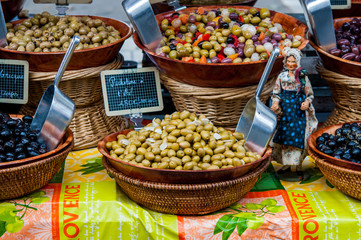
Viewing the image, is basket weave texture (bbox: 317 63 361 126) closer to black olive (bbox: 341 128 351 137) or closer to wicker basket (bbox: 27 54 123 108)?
black olive (bbox: 341 128 351 137)

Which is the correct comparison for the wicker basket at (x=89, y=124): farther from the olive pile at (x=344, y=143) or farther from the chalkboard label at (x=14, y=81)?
the olive pile at (x=344, y=143)

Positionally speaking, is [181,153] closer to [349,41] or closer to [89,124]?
[89,124]

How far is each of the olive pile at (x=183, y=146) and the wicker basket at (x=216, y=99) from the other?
138 mm

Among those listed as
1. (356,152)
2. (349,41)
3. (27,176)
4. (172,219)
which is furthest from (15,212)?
(349,41)

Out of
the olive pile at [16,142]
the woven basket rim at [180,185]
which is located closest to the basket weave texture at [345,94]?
the woven basket rim at [180,185]

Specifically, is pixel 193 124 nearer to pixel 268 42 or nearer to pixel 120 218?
pixel 120 218

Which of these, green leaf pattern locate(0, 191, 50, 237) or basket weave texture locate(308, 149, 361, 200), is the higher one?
green leaf pattern locate(0, 191, 50, 237)

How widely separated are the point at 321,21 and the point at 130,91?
86 cm

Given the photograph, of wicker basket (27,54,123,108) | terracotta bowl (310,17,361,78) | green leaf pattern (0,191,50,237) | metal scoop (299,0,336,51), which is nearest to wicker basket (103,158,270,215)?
green leaf pattern (0,191,50,237)

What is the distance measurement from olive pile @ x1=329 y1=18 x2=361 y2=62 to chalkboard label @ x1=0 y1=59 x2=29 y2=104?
1253 millimetres

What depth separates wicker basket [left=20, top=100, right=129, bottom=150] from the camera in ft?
6.67

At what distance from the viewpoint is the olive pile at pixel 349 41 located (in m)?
1.93

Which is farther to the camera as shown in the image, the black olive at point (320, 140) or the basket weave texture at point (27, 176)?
the black olive at point (320, 140)

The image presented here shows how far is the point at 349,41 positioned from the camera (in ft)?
6.97
